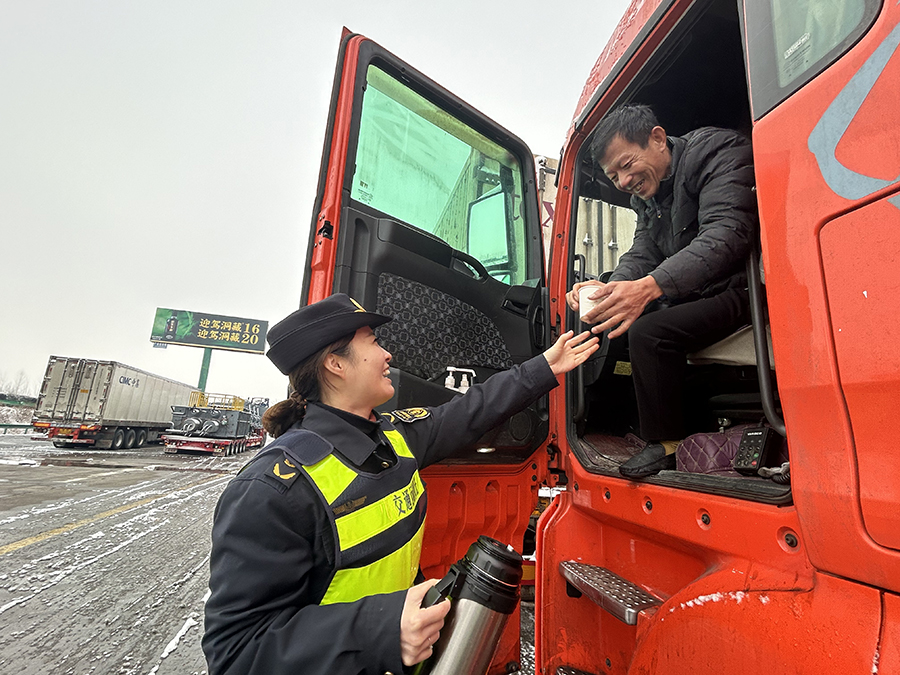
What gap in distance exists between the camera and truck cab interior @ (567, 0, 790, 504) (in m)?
1.23

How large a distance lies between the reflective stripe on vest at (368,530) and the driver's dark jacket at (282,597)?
29mm

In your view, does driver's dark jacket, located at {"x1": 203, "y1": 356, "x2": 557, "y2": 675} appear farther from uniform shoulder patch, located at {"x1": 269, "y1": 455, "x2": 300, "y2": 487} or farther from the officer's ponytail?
the officer's ponytail

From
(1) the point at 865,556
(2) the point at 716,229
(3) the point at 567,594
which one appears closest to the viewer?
(1) the point at 865,556

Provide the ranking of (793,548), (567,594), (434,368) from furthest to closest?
(434,368), (567,594), (793,548)

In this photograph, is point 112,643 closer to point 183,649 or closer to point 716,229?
point 183,649

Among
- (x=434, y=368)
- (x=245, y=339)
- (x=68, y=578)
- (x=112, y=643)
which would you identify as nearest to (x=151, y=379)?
(x=245, y=339)

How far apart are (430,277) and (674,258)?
1034 millimetres

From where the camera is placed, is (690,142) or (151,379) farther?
(151,379)

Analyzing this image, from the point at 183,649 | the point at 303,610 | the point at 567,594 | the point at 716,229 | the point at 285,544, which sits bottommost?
the point at 183,649

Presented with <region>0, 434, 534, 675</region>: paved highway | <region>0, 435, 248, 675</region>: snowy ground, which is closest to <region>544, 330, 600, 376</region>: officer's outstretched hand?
<region>0, 434, 534, 675</region>: paved highway

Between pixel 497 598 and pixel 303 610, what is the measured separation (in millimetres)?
446

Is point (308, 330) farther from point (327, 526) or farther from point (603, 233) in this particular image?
point (603, 233)

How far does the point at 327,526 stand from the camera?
1.14m

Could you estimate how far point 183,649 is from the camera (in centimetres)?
248
